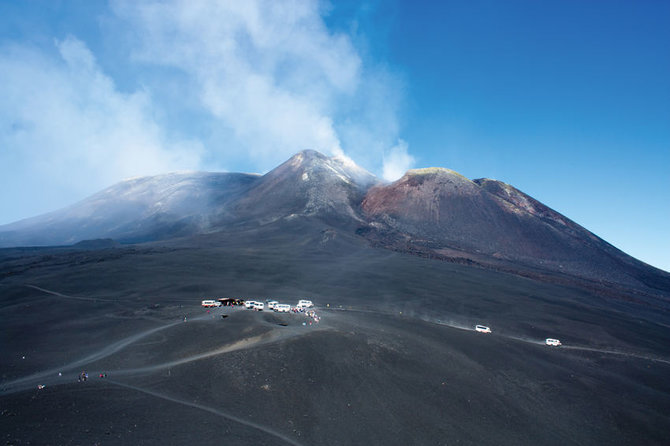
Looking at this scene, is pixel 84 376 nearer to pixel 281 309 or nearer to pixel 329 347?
pixel 329 347

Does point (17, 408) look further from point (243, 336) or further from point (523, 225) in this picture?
point (523, 225)

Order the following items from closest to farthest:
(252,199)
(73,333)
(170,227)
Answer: (73,333)
(170,227)
(252,199)

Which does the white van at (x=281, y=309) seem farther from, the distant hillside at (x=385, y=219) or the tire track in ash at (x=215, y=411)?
the distant hillside at (x=385, y=219)

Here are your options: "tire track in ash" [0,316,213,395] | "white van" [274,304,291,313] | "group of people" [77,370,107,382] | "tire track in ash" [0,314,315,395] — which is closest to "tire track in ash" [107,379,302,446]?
"group of people" [77,370,107,382]

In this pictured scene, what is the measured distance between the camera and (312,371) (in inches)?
837

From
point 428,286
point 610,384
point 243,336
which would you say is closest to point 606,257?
point 428,286

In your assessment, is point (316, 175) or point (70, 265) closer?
point (70, 265)

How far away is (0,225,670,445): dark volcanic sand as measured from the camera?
16.0m

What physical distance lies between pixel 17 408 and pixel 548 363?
3538 cm

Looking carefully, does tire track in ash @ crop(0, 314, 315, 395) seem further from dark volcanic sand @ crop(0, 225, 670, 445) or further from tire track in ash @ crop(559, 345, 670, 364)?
tire track in ash @ crop(559, 345, 670, 364)

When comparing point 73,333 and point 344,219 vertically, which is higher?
point 344,219

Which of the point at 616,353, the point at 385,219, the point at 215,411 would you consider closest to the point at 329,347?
the point at 215,411

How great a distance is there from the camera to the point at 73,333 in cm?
2773

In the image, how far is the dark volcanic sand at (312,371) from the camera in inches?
632
